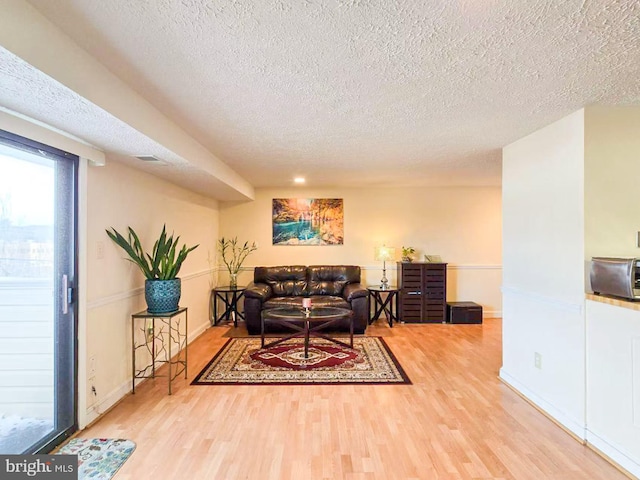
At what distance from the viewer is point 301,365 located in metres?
3.60

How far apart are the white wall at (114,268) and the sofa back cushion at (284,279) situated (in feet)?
6.17

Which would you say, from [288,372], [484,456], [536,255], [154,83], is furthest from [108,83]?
[536,255]

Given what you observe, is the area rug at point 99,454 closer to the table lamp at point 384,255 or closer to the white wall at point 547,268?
the white wall at point 547,268

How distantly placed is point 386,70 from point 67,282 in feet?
8.24

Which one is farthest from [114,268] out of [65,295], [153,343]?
[153,343]

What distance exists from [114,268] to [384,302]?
13.3ft

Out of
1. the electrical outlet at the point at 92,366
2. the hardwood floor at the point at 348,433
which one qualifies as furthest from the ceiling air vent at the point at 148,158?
the hardwood floor at the point at 348,433

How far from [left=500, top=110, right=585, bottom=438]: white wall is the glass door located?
354cm

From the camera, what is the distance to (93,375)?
2578 millimetres

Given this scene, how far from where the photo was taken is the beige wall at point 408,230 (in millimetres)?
5945

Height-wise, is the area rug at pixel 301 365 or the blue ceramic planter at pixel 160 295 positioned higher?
the blue ceramic planter at pixel 160 295

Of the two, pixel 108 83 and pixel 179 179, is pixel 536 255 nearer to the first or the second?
pixel 108 83

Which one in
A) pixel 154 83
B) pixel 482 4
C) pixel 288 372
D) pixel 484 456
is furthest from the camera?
pixel 288 372

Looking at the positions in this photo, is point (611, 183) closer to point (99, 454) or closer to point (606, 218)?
point (606, 218)
